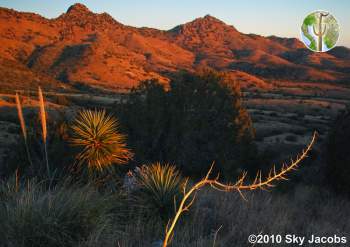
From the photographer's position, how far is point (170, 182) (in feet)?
27.3

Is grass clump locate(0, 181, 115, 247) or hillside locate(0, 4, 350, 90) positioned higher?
hillside locate(0, 4, 350, 90)

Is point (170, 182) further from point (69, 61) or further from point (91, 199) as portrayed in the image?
point (69, 61)

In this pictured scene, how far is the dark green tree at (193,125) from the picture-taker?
1934 cm

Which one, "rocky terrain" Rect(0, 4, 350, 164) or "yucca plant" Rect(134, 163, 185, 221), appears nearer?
"yucca plant" Rect(134, 163, 185, 221)

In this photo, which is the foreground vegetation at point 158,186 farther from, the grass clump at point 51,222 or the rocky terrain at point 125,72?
the rocky terrain at point 125,72

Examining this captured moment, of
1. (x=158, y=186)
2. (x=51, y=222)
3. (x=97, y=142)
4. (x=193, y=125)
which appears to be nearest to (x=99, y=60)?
(x=193, y=125)

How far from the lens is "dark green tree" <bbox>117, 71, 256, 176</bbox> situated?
19.3m

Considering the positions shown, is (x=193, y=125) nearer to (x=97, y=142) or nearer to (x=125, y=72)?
(x=97, y=142)

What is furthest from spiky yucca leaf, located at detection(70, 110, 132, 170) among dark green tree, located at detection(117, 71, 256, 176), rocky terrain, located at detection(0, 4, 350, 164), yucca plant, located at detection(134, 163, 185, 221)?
rocky terrain, located at detection(0, 4, 350, 164)

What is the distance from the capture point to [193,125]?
20.0 meters

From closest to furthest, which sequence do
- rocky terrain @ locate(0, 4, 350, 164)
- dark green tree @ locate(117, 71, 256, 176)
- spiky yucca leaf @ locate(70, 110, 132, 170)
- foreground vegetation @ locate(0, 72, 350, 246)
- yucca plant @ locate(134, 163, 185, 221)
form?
foreground vegetation @ locate(0, 72, 350, 246), yucca plant @ locate(134, 163, 185, 221), spiky yucca leaf @ locate(70, 110, 132, 170), dark green tree @ locate(117, 71, 256, 176), rocky terrain @ locate(0, 4, 350, 164)

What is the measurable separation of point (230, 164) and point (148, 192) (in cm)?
1105

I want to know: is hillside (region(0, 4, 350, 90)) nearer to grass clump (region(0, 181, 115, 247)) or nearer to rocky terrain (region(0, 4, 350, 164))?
rocky terrain (region(0, 4, 350, 164))

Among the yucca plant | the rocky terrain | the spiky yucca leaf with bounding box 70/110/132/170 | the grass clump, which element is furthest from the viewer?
the rocky terrain
